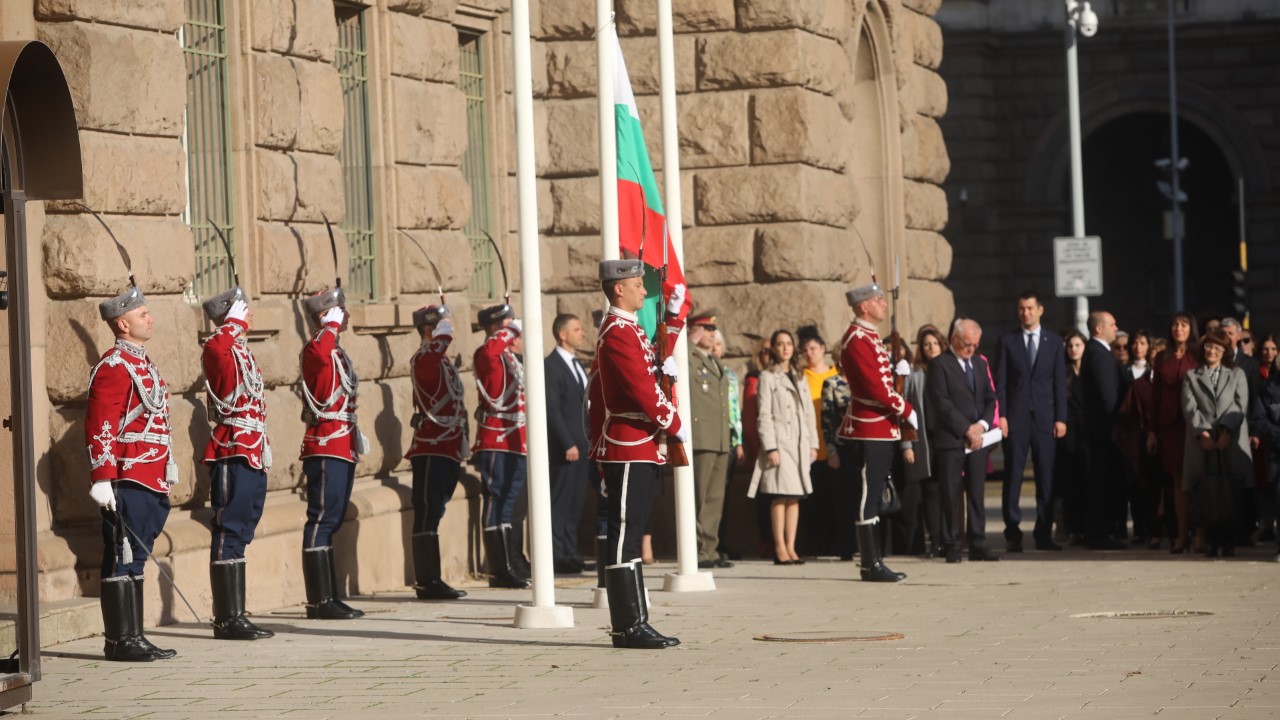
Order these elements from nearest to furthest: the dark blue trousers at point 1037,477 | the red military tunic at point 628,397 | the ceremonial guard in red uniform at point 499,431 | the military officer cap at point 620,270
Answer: the red military tunic at point 628,397 < the military officer cap at point 620,270 < the ceremonial guard in red uniform at point 499,431 < the dark blue trousers at point 1037,477

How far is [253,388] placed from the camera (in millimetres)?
12617

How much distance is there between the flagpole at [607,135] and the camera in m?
13.4

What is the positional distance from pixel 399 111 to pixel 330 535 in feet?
12.4

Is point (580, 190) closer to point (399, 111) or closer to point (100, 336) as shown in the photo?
point (399, 111)

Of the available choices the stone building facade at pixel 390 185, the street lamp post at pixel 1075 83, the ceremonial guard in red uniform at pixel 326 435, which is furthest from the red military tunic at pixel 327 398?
the street lamp post at pixel 1075 83

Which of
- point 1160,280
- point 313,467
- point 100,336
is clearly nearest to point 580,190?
point 313,467

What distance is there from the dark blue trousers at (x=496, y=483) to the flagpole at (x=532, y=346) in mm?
3457

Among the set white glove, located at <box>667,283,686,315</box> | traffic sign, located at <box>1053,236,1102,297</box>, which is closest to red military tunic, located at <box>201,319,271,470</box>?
white glove, located at <box>667,283,686,315</box>

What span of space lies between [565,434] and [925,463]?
2.80 metres

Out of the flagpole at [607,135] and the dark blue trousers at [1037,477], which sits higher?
the flagpole at [607,135]

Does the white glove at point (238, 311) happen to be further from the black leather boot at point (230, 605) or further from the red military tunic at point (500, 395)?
the red military tunic at point (500, 395)

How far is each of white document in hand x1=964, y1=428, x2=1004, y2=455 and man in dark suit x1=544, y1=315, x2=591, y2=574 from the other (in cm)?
298

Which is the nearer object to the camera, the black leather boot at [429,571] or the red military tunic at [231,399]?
the red military tunic at [231,399]

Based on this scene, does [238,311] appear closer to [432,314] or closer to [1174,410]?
[432,314]
